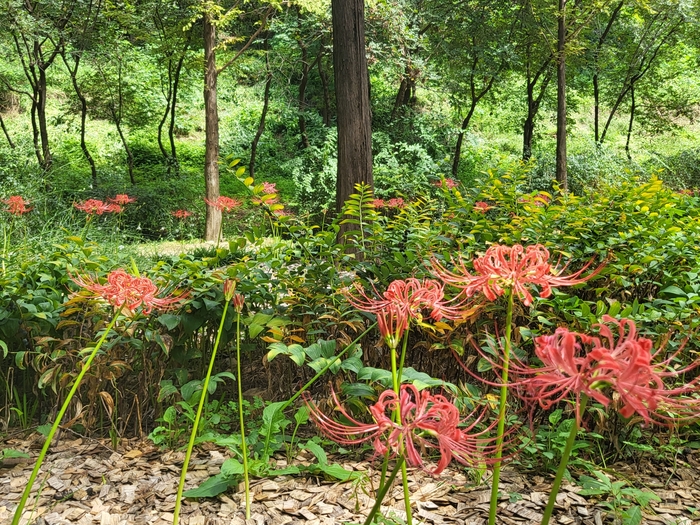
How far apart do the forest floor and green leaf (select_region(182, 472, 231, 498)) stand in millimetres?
51

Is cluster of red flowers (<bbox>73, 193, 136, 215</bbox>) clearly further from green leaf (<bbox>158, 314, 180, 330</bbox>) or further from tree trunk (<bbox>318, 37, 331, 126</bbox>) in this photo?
tree trunk (<bbox>318, 37, 331, 126</bbox>)

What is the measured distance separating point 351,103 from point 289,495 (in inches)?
156

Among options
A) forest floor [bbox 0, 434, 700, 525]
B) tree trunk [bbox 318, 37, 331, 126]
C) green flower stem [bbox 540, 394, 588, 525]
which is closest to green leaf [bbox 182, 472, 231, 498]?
forest floor [bbox 0, 434, 700, 525]

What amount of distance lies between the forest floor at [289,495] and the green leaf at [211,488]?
2.0 inches

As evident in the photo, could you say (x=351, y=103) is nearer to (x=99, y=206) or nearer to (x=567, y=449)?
(x=99, y=206)

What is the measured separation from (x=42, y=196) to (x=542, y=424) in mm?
8261

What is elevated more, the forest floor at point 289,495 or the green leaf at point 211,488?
the green leaf at point 211,488

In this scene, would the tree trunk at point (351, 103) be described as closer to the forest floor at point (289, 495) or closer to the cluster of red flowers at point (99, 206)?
the cluster of red flowers at point (99, 206)

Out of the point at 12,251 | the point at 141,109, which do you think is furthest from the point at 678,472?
the point at 141,109

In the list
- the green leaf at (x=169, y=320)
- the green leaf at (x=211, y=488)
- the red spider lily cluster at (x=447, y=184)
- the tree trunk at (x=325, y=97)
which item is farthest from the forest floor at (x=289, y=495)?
the tree trunk at (x=325, y=97)

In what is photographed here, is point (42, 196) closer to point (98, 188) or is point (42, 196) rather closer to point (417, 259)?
point (98, 188)

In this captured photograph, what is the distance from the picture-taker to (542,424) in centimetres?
245

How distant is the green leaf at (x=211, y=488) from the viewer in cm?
192

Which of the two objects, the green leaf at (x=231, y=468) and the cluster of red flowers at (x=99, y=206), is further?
the cluster of red flowers at (x=99, y=206)
